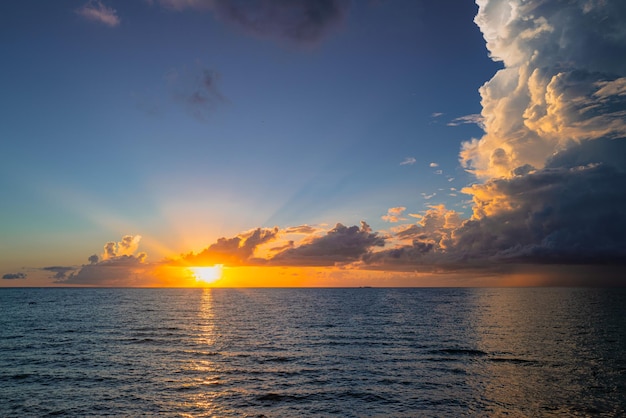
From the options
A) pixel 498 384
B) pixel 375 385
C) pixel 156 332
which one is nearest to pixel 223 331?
pixel 156 332

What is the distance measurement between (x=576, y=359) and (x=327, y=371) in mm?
31795

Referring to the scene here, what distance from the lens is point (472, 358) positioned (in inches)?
1987

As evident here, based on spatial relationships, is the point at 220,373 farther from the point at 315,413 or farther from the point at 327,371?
the point at 315,413

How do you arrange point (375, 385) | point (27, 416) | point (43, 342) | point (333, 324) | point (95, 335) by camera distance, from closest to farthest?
point (27, 416) < point (375, 385) < point (43, 342) < point (95, 335) < point (333, 324)

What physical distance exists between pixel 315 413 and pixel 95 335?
55.9 metres

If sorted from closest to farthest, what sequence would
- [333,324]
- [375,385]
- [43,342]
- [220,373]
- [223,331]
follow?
[375,385], [220,373], [43,342], [223,331], [333,324]

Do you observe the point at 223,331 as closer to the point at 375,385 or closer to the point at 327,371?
the point at 327,371

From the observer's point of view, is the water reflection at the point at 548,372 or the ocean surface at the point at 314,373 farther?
the water reflection at the point at 548,372

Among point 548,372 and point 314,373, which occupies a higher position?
point 314,373

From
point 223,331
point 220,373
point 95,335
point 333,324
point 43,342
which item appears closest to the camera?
point 220,373

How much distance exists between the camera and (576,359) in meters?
49.9

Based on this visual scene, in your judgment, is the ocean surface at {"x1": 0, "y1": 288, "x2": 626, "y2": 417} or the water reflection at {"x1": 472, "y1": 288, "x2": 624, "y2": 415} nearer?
the ocean surface at {"x1": 0, "y1": 288, "x2": 626, "y2": 417}

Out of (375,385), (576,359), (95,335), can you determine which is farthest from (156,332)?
(576,359)

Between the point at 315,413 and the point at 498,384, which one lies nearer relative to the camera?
the point at 315,413
